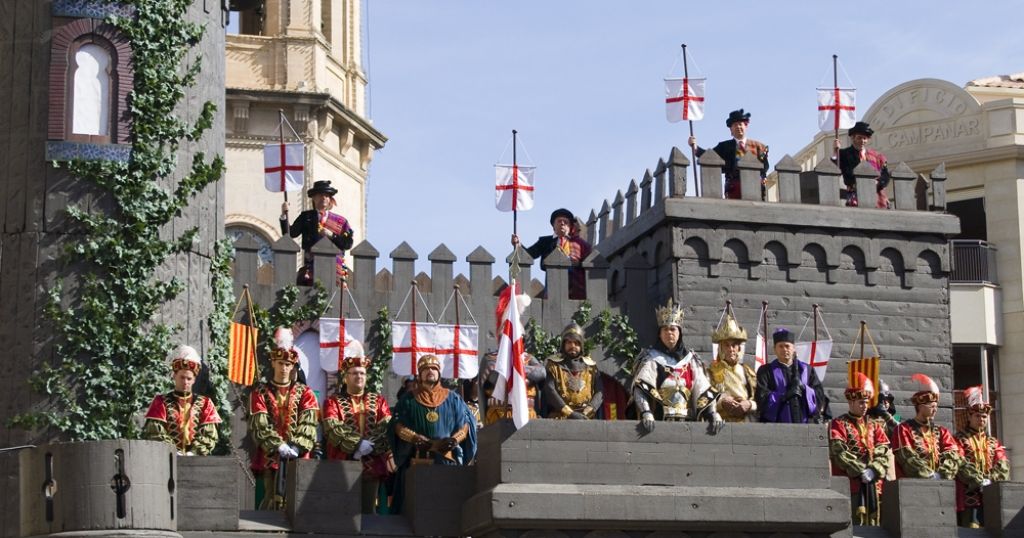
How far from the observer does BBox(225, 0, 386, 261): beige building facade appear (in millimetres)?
47875

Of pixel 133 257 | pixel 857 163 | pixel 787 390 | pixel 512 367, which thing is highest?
pixel 857 163

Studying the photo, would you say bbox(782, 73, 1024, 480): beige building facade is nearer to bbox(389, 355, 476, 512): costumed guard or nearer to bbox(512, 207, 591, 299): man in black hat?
bbox(512, 207, 591, 299): man in black hat

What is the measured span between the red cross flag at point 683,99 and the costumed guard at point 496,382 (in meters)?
7.88

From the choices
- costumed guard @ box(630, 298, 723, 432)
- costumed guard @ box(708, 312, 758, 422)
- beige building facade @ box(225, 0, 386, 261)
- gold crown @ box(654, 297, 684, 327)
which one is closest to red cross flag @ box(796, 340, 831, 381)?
costumed guard @ box(708, 312, 758, 422)

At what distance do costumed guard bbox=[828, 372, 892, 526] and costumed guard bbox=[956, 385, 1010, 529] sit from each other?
3.47ft

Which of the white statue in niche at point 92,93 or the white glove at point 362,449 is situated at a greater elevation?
the white statue in niche at point 92,93

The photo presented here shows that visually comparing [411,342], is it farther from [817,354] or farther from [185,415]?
[185,415]

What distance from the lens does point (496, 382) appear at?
25.0 meters

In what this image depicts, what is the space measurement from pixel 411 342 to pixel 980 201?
1667 cm

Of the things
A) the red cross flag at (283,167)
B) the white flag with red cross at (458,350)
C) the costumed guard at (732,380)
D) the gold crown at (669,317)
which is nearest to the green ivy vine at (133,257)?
the gold crown at (669,317)

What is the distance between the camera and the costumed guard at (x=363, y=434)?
75.2ft

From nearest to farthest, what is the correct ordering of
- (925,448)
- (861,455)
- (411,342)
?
(861,455) < (925,448) < (411,342)

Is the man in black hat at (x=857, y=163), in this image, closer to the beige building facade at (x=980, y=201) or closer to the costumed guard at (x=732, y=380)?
the beige building facade at (x=980, y=201)

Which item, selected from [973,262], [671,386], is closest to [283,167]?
[671,386]
